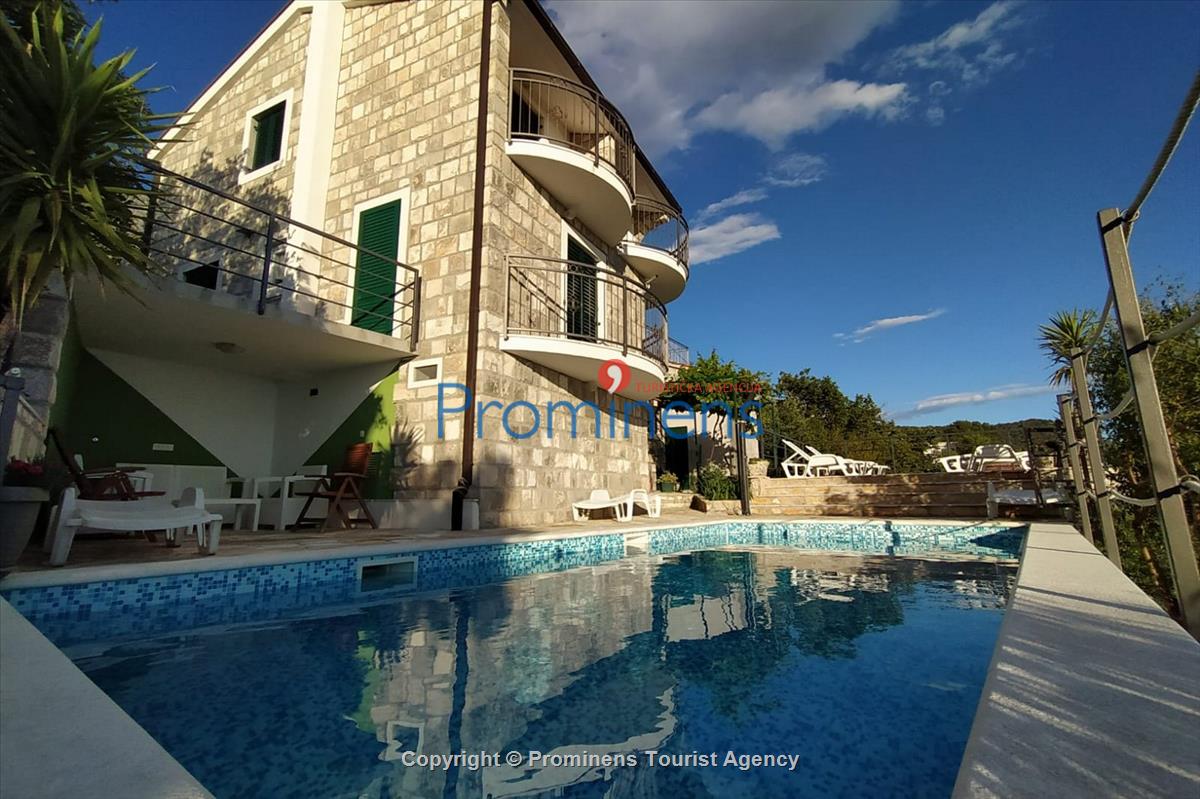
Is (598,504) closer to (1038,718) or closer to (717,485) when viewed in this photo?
(717,485)

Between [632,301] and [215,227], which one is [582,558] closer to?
[632,301]

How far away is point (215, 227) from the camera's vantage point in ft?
35.8

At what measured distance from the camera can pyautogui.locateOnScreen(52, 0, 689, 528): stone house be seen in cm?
739

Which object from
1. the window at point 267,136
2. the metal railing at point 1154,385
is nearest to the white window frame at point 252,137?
the window at point 267,136

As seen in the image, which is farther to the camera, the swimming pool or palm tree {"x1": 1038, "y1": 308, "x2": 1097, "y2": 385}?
palm tree {"x1": 1038, "y1": 308, "x2": 1097, "y2": 385}

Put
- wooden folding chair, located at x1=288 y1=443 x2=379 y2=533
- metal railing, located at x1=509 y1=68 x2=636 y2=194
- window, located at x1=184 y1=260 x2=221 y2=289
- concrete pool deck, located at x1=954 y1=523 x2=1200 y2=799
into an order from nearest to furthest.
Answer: concrete pool deck, located at x1=954 y1=523 x2=1200 y2=799, wooden folding chair, located at x1=288 y1=443 x2=379 y2=533, metal railing, located at x1=509 y1=68 x2=636 y2=194, window, located at x1=184 y1=260 x2=221 y2=289

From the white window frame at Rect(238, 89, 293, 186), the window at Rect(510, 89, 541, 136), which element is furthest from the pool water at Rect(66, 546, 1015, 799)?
the white window frame at Rect(238, 89, 293, 186)

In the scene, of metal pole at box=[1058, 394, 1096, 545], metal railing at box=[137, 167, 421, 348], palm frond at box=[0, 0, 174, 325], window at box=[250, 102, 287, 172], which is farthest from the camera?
window at box=[250, 102, 287, 172]

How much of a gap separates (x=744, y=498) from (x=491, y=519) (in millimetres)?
5774

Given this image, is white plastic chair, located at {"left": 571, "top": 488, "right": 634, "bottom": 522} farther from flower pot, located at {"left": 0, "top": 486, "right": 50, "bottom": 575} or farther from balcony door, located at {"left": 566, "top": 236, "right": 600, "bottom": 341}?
flower pot, located at {"left": 0, "top": 486, "right": 50, "bottom": 575}

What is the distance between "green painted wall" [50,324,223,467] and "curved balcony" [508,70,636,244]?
6.56m

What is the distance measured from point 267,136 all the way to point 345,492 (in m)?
7.91

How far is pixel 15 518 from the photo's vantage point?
3.21m

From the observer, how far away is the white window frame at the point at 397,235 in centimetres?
854
